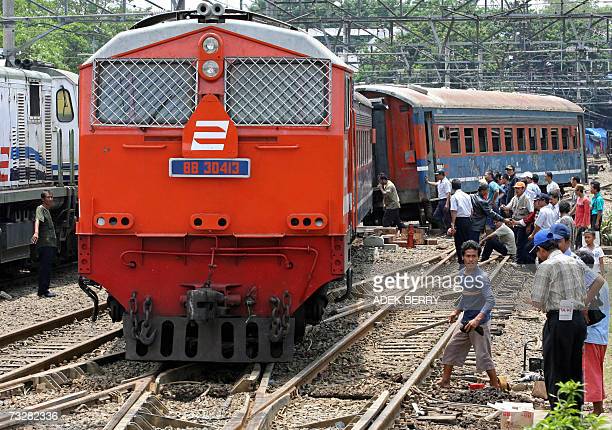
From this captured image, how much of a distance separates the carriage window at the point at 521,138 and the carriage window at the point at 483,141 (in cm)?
192

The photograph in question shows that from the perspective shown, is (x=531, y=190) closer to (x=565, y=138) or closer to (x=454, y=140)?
(x=454, y=140)

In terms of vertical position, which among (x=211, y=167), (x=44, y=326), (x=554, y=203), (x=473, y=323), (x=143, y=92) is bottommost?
(x=44, y=326)

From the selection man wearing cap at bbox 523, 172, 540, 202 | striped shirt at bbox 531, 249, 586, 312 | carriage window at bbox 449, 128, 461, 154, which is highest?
carriage window at bbox 449, 128, 461, 154

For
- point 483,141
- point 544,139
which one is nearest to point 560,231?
point 483,141

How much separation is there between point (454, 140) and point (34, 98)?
1233 centimetres

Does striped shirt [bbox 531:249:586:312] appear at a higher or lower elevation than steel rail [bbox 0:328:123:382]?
higher

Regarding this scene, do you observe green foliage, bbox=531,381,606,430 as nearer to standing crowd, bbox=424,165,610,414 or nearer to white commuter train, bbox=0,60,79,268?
standing crowd, bbox=424,165,610,414

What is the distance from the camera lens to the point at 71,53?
196 ft

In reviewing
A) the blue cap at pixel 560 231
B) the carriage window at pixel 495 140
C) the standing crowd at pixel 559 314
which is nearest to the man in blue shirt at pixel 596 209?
the carriage window at pixel 495 140

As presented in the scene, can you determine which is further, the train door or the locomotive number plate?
the train door

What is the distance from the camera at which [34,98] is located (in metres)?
19.2

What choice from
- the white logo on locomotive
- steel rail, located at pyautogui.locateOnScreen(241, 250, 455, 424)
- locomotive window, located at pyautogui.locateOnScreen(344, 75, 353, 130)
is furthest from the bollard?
the white logo on locomotive

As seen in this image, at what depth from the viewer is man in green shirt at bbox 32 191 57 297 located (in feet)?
54.6

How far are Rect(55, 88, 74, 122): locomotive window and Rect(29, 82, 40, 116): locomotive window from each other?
2.85 feet
